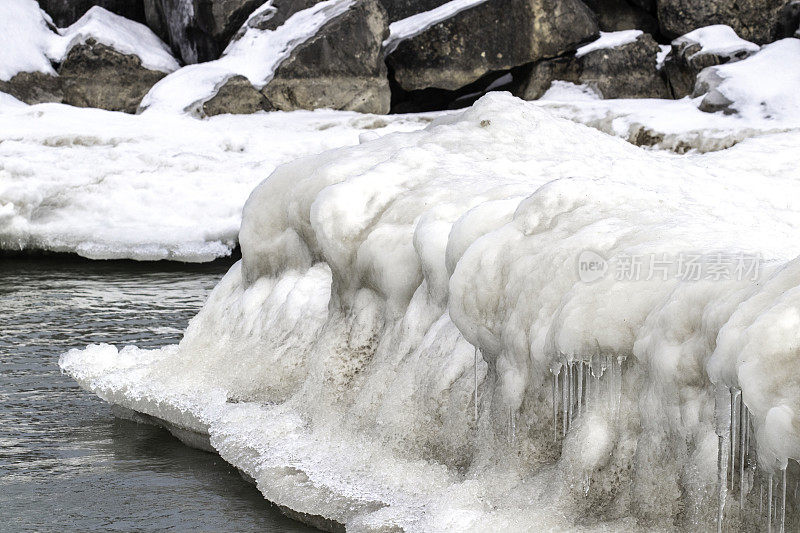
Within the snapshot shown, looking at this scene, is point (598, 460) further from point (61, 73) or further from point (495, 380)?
point (61, 73)

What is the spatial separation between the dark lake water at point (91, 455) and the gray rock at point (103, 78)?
28.5 ft

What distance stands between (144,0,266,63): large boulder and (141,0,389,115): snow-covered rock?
985mm

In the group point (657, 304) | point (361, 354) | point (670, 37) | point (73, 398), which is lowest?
point (73, 398)

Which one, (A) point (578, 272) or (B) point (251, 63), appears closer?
(A) point (578, 272)

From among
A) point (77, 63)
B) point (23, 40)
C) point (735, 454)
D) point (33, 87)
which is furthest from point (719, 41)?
point (735, 454)

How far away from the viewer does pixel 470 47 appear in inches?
664

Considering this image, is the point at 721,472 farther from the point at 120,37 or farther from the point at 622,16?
the point at 622,16

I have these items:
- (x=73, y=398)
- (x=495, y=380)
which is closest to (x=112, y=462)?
(x=73, y=398)

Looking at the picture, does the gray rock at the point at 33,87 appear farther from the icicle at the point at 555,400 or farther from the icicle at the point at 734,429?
the icicle at the point at 734,429

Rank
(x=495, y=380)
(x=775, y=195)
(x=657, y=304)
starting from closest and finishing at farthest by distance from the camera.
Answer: (x=657, y=304) < (x=495, y=380) < (x=775, y=195)

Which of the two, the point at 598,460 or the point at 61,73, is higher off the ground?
the point at 61,73

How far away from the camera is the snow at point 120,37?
17.0 meters

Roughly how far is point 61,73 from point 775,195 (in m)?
13.9

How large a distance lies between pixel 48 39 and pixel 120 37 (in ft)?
3.85
